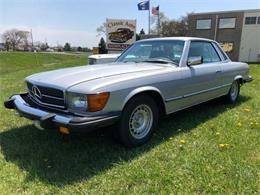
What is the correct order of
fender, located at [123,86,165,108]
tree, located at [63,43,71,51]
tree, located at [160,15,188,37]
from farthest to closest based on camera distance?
tree, located at [63,43,71,51]
tree, located at [160,15,188,37]
fender, located at [123,86,165,108]

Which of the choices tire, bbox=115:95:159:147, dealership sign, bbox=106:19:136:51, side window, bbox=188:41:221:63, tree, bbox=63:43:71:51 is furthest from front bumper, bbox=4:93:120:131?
tree, bbox=63:43:71:51

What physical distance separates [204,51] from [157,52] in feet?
3.67

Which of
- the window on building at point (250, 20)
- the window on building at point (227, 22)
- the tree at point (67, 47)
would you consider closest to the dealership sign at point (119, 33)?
the window on building at point (227, 22)

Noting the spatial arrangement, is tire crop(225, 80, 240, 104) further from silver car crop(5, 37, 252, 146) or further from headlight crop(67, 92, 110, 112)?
headlight crop(67, 92, 110, 112)

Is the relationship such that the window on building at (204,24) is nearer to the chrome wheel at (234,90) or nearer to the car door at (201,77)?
the chrome wheel at (234,90)

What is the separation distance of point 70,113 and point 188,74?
2140 mm

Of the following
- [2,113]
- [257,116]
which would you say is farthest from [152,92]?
[2,113]

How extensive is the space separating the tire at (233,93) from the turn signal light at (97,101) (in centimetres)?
381

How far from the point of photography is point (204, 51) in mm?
5488

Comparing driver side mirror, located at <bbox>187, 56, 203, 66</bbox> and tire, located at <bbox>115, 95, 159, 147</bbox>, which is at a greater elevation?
driver side mirror, located at <bbox>187, 56, 203, 66</bbox>

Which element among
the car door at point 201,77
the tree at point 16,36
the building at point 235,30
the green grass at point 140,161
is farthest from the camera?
the tree at point 16,36

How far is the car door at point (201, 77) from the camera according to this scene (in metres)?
4.59

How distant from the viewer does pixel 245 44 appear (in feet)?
110

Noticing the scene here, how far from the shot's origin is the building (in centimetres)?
3262
